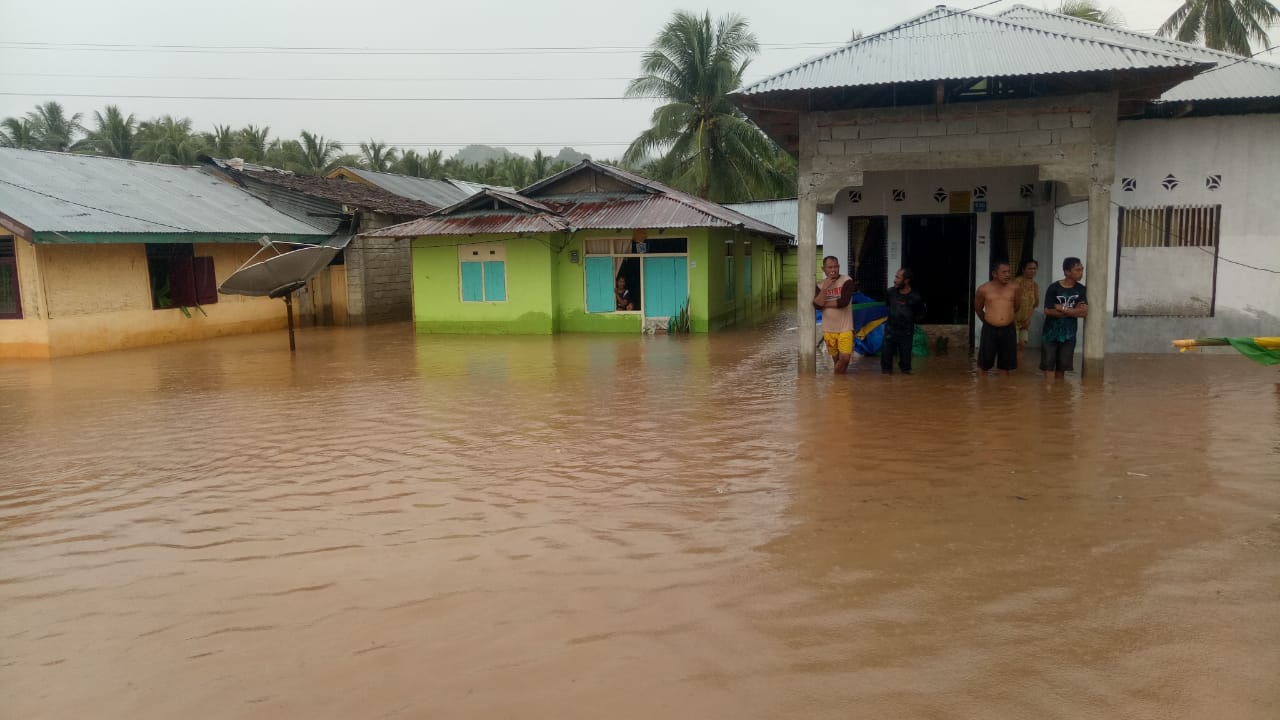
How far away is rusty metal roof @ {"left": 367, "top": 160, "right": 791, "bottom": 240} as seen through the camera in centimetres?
1820

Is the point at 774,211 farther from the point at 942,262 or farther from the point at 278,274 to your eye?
the point at 278,274

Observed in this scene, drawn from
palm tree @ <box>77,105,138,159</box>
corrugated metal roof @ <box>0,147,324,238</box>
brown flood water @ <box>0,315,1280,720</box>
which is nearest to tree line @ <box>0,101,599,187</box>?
palm tree @ <box>77,105,138,159</box>

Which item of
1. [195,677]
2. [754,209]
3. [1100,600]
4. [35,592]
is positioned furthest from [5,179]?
[754,209]

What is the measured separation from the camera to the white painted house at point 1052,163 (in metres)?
10.4

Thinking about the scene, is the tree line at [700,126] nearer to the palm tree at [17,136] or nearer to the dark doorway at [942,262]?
the palm tree at [17,136]

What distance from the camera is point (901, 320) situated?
36.6ft

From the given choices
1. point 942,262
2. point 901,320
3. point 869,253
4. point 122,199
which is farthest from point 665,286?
point 122,199

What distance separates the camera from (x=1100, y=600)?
13.8 ft

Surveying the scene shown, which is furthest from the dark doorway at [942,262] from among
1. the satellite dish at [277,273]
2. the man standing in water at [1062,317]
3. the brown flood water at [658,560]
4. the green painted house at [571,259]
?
the satellite dish at [277,273]

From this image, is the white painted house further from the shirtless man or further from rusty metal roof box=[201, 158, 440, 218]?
rusty metal roof box=[201, 158, 440, 218]

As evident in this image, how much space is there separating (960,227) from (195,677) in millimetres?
13737

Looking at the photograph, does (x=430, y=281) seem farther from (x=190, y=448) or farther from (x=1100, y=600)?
(x=1100, y=600)

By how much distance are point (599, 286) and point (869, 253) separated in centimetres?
706

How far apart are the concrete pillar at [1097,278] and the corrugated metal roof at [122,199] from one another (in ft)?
53.7
